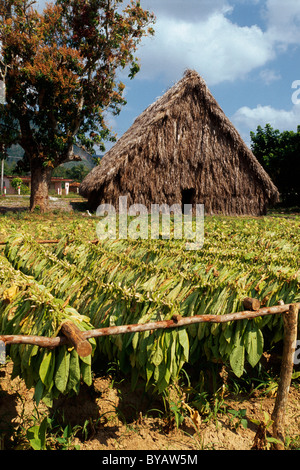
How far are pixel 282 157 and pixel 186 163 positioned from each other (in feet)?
40.3

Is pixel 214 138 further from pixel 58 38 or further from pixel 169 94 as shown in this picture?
pixel 58 38

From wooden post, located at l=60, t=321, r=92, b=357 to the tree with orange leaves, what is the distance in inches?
459

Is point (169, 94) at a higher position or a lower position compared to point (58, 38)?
lower

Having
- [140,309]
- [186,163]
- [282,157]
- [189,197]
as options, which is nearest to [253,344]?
[140,309]

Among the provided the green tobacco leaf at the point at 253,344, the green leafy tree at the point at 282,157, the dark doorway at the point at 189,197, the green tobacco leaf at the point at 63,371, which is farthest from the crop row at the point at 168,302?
the green leafy tree at the point at 282,157

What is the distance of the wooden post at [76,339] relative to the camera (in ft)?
6.17

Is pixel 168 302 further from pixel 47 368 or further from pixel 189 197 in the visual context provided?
pixel 189 197

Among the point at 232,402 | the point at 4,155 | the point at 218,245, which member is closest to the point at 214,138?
the point at 4,155

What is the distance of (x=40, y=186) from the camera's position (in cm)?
1410

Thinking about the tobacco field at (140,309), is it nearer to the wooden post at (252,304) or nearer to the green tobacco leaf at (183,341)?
the green tobacco leaf at (183,341)

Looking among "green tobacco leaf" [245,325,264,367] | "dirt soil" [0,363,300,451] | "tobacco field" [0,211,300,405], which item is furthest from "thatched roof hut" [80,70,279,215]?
"green tobacco leaf" [245,325,264,367]

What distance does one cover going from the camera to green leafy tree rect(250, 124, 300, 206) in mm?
22922

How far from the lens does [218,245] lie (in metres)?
5.30
